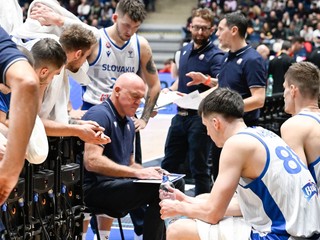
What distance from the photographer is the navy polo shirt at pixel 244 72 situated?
7070 millimetres

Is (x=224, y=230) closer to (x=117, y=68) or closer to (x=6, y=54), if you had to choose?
(x=6, y=54)

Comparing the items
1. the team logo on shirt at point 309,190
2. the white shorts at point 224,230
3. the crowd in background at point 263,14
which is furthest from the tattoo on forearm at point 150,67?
the crowd in background at point 263,14

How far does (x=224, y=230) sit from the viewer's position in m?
4.34

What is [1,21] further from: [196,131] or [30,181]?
[196,131]

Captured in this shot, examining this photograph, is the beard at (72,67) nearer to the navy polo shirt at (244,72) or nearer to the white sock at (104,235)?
the white sock at (104,235)

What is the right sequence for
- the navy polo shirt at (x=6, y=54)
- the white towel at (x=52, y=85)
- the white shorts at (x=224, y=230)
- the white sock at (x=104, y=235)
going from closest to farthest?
1. the navy polo shirt at (x=6, y=54)
2. the white shorts at (x=224, y=230)
3. the white towel at (x=52, y=85)
4. the white sock at (x=104, y=235)

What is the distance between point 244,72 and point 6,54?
467 cm

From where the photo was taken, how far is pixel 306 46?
21922 millimetres

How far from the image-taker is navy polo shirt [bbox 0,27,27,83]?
2652mm

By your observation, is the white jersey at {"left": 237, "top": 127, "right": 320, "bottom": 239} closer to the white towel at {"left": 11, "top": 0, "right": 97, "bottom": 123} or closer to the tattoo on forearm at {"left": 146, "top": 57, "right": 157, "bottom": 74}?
the white towel at {"left": 11, "top": 0, "right": 97, "bottom": 123}

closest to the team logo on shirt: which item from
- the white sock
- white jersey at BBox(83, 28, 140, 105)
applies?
the white sock

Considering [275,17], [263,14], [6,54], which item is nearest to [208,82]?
[6,54]

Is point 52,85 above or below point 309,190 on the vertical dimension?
above

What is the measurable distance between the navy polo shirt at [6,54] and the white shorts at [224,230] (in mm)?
1998
